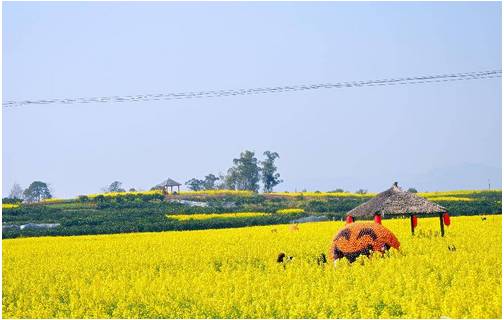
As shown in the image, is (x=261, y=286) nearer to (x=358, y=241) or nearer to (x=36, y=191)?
(x=358, y=241)

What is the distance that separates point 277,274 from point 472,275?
364cm

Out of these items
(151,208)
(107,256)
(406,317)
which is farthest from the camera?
(151,208)

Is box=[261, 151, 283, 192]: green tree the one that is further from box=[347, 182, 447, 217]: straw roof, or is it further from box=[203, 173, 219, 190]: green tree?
box=[347, 182, 447, 217]: straw roof

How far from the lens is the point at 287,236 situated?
1156 inches

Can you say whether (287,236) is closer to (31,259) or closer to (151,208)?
(31,259)

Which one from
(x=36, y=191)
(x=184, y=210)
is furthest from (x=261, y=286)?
(x=36, y=191)

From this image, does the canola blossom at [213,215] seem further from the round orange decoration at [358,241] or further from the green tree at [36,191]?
the green tree at [36,191]

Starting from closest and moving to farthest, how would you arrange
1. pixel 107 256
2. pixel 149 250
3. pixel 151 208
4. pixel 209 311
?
pixel 209 311 < pixel 107 256 < pixel 149 250 < pixel 151 208

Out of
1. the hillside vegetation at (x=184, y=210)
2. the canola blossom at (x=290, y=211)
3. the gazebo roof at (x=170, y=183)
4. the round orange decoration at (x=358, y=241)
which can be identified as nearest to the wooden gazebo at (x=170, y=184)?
the gazebo roof at (x=170, y=183)

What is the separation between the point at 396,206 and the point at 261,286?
11744mm

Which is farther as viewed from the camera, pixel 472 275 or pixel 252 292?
pixel 472 275

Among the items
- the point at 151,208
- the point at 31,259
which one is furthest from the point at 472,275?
the point at 151,208

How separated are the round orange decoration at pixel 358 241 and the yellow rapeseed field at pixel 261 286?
0.34 meters

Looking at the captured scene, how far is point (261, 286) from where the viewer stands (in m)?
13.7
